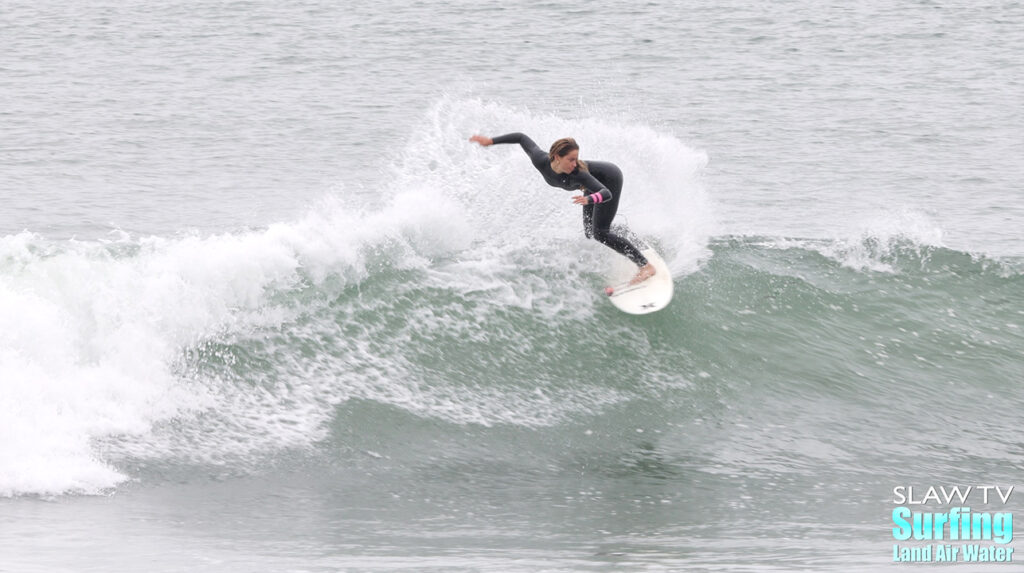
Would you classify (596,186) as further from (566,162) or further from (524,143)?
(524,143)

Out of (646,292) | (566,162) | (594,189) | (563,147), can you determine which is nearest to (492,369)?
(646,292)

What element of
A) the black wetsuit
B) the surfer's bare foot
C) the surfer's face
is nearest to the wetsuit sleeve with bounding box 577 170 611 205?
the black wetsuit

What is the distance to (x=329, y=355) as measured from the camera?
10391 millimetres

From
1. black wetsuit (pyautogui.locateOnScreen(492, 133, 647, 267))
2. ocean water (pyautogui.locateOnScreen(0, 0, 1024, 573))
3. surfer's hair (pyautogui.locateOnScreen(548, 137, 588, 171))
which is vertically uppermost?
surfer's hair (pyautogui.locateOnScreen(548, 137, 588, 171))

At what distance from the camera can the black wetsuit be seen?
10.5 metres

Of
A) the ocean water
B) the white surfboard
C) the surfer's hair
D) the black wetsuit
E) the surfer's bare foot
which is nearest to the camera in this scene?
the ocean water

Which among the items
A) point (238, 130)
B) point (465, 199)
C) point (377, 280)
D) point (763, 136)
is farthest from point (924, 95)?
point (377, 280)

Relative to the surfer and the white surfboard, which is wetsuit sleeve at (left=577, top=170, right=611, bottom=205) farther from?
the white surfboard

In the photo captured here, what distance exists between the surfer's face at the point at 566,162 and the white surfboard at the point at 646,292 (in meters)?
1.42

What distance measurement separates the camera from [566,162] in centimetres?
1033

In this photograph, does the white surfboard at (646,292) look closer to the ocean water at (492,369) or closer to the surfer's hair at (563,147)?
the ocean water at (492,369)

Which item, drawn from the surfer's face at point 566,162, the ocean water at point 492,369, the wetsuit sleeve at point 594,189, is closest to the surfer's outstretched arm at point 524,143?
the surfer's face at point 566,162

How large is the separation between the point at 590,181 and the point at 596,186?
0.10 m

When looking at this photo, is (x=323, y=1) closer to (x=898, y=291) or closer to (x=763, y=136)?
(x=763, y=136)
